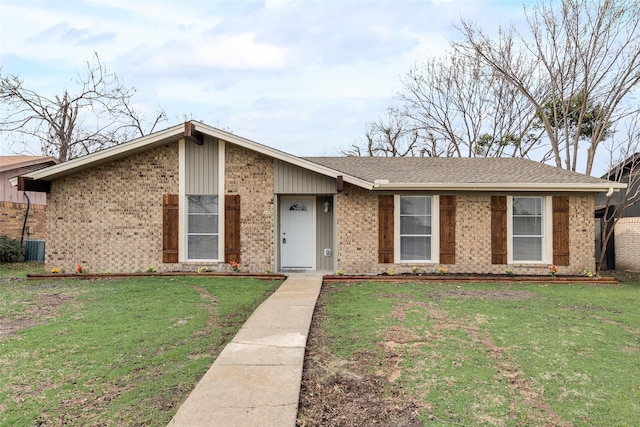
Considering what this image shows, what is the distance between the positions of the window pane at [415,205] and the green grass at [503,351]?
9.75ft

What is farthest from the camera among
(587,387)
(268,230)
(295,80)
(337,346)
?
(295,80)

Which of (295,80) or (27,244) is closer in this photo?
(27,244)

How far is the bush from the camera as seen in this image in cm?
1379

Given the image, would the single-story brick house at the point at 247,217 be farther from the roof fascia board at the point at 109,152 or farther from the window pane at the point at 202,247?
the roof fascia board at the point at 109,152

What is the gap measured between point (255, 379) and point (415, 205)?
774 centimetres

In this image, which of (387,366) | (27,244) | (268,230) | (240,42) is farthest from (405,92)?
(387,366)

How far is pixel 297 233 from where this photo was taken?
436 inches

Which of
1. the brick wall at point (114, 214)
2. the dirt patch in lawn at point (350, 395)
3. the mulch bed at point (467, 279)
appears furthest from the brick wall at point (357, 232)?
the dirt patch in lawn at point (350, 395)

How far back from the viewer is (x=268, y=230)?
406 inches

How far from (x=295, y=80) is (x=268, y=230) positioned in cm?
983

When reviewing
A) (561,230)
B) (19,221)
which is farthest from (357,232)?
(19,221)

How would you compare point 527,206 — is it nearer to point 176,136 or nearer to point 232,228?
point 232,228

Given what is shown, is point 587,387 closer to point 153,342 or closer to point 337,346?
point 337,346

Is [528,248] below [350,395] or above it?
above
